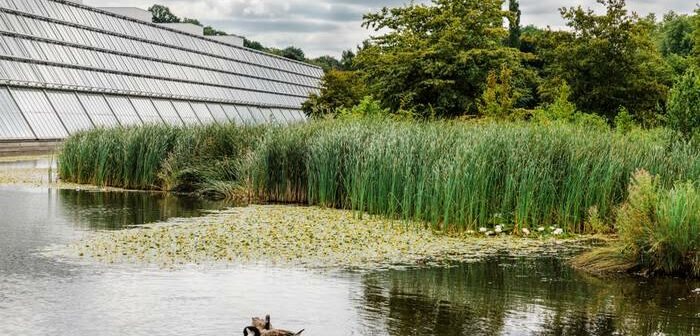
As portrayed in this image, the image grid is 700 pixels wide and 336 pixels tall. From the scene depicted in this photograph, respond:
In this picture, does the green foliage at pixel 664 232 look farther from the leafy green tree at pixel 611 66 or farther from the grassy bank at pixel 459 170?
the leafy green tree at pixel 611 66


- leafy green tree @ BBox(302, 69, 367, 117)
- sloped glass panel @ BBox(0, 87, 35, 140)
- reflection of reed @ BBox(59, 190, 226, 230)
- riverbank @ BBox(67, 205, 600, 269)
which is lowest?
riverbank @ BBox(67, 205, 600, 269)

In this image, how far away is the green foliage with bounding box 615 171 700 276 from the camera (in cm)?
1138

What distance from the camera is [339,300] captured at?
962 centimetres

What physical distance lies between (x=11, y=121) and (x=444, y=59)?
62.2 feet

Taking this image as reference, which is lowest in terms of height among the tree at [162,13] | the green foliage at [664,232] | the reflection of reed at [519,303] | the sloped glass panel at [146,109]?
the reflection of reed at [519,303]

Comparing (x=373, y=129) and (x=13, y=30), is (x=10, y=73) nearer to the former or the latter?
(x=13, y=30)

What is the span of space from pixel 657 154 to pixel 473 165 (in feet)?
11.5

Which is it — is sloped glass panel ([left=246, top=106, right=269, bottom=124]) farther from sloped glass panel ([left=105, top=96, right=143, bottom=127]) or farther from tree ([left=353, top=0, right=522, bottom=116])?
tree ([left=353, top=0, right=522, bottom=116])

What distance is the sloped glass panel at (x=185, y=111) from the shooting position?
6158 cm

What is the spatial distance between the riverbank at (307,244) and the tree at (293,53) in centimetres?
11704

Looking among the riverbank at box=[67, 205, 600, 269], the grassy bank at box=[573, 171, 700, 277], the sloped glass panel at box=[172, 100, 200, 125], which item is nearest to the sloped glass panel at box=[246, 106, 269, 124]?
the sloped glass panel at box=[172, 100, 200, 125]

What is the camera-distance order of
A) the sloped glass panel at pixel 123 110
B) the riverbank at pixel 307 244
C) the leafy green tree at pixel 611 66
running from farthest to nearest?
the sloped glass panel at pixel 123 110 < the leafy green tree at pixel 611 66 < the riverbank at pixel 307 244

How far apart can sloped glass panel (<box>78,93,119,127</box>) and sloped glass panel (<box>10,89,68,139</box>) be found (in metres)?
3.88

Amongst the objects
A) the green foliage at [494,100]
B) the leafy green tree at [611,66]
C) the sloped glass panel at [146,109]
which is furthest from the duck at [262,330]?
the sloped glass panel at [146,109]
